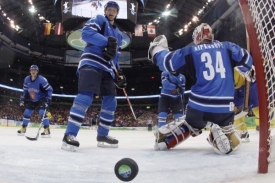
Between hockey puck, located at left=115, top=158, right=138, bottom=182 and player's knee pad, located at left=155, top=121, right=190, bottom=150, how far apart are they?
1368mm

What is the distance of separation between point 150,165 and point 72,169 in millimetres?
422

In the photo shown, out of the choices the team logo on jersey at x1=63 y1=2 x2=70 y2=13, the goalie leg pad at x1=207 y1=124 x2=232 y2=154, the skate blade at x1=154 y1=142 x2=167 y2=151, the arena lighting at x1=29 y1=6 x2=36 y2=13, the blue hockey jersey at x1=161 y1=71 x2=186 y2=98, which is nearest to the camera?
the goalie leg pad at x1=207 y1=124 x2=232 y2=154

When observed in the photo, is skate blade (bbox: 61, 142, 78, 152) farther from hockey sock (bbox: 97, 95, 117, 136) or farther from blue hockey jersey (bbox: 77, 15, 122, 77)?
blue hockey jersey (bbox: 77, 15, 122, 77)

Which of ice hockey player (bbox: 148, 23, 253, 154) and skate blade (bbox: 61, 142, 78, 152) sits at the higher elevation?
ice hockey player (bbox: 148, 23, 253, 154)

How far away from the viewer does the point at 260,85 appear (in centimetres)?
121

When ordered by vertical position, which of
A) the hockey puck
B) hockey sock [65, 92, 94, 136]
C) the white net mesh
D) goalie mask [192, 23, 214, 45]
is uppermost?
goalie mask [192, 23, 214, 45]

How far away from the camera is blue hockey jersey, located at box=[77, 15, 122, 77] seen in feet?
7.60

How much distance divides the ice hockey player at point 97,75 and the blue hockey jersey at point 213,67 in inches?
22.0

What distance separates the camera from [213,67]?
84.1 inches

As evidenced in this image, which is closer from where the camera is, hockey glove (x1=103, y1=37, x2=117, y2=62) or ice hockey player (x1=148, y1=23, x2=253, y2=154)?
ice hockey player (x1=148, y1=23, x2=253, y2=154)

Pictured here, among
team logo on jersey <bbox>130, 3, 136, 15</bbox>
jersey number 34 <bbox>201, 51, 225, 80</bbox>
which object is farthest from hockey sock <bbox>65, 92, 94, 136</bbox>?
team logo on jersey <bbox>130, 3, 136, 15</bbox>

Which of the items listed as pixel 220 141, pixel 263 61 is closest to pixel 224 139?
pixel 220 141

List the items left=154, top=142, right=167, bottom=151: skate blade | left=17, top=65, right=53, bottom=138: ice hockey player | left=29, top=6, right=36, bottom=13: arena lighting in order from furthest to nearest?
left=29, top=6, right=36, bottom=13: arena lighting → left=17, top=65, right=53, bottom=138: ice hockey player → left=154, top=142, right=167, bottom=151: skate blade

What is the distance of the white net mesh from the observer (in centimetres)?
Result: 122
